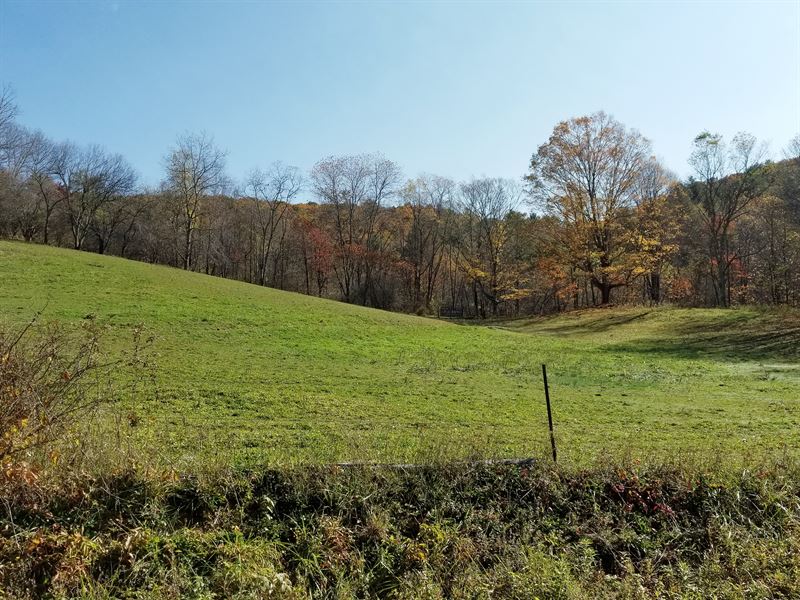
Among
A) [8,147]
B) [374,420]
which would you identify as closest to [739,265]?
[374,420]

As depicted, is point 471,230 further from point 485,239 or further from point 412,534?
point 412,534

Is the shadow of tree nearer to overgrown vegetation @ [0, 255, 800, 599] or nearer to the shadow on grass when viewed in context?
the shadow on grass

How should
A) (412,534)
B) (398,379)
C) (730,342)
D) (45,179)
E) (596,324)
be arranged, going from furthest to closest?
1. (45,179)
2. (596,324)
3. (730,342)
4. (398,379)
5. (412,534)

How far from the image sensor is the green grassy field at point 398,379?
7.11m

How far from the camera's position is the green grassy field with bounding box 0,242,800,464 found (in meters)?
7.11

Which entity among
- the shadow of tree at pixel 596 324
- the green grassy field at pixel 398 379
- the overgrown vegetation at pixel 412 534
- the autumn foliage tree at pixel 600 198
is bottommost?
the overgrown vegetation at pixel 412 534

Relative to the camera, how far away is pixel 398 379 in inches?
520

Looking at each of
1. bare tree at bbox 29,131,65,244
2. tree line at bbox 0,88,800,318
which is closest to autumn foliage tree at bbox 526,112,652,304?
tree line at bbox 0,88,800,318

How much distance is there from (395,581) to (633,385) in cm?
1158

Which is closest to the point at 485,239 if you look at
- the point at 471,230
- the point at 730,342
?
the point at 471,230

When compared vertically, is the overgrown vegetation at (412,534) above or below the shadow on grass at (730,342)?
below

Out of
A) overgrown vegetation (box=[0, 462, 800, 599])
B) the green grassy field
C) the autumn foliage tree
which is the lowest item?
overgrown vegetation (box=[0, 462, 800, 599])

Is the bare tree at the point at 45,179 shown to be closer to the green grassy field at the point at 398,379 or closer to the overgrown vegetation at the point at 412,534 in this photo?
the green grassy field at the point at 398,379

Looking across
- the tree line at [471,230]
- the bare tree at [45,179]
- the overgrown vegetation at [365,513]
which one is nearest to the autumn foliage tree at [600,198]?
the tree line at [471,230]
